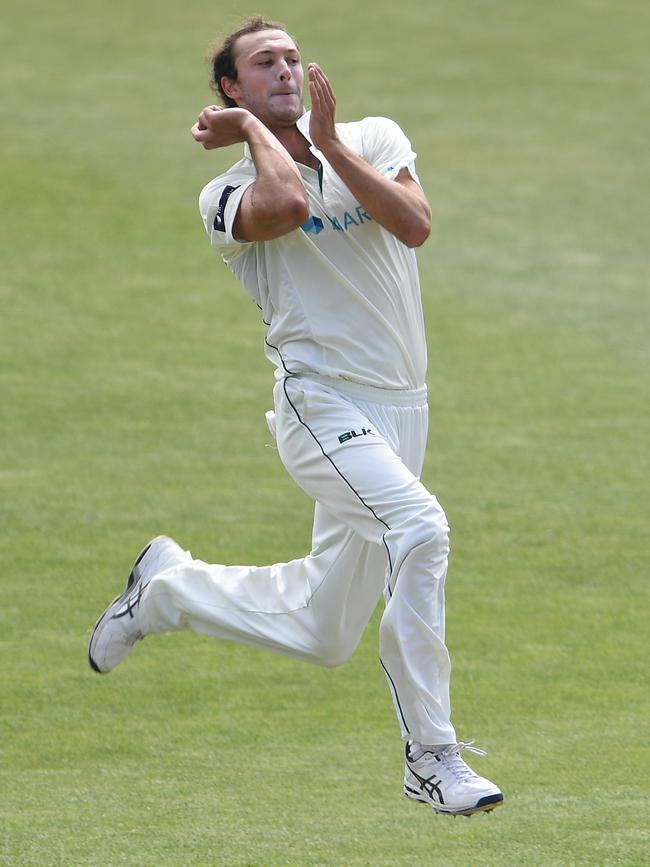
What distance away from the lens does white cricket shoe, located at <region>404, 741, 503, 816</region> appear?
5570 millimetres

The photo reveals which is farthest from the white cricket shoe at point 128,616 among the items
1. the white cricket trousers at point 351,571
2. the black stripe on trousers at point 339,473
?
the black stripe on trousers at point 339,473

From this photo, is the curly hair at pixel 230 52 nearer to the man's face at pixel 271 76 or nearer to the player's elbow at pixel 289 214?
the man's face at pixel 271 76

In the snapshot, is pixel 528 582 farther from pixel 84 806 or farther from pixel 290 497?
pixel 84 806

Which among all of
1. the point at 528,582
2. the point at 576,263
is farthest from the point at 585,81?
the point at 528,582

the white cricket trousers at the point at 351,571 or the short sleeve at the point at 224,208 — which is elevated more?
the short sleeve at the point at 224,208

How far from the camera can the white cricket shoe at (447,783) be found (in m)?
5.57

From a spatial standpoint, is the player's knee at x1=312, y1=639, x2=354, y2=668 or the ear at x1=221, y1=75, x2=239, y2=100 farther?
the player's knee at x1=312, y1=639, x2=354, y2=668

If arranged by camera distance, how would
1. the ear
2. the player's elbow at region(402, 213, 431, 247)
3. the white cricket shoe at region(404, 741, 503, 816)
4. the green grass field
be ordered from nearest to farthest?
the white cricket shoe at region(404, 741, 503, 816), the player's elbow at region(402, 213, 431, 247), the ear, the green grass field

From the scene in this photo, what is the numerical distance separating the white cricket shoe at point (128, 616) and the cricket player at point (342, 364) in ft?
1.84

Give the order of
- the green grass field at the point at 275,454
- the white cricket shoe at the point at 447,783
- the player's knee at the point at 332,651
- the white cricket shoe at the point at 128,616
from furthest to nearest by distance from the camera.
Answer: the green grass field at the point at 275,454, the white cricket shoe at the point at 128,616, the player's knee at the point at 332,651, the white cricket shoe at the point at 447,783

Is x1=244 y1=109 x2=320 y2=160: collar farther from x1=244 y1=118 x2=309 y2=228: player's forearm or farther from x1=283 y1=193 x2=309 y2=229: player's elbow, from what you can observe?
x1=283 y1=193 x2=309 y2=229: player's elbow

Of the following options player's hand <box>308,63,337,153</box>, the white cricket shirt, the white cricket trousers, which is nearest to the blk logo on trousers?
the white cricket trousers

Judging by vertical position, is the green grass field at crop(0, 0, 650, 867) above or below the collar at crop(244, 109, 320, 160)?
below

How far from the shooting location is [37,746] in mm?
7711
